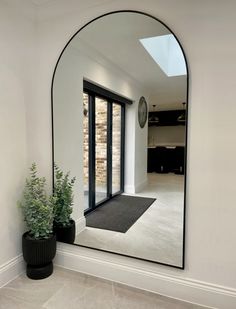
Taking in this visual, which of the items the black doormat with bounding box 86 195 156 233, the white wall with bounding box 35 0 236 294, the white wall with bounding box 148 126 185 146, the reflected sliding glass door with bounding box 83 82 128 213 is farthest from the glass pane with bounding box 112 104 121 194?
the white wall with bounding box 35 0 236 294

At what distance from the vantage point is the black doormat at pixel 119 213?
2.08 meters

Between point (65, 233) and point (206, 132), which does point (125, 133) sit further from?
point (65, 233)

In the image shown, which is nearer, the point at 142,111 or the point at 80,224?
the point at 142,111

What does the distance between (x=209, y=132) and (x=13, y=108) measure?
61.3 inches

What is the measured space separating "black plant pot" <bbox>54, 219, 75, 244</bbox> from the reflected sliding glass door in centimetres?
22

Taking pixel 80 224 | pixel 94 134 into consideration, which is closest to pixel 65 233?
pixel 80 224

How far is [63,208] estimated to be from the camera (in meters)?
2.11

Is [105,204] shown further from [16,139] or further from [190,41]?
[190,41]

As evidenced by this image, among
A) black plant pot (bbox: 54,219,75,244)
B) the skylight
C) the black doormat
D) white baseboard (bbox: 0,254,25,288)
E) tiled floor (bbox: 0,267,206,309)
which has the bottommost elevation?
tiled floor (bbox: 0,267,206,309)

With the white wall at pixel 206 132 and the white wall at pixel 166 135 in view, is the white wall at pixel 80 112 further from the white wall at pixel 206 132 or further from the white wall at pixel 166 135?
the white wall at pixel 206 132

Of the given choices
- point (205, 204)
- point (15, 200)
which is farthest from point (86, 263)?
point (205, 204)

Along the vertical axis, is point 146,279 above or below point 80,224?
below

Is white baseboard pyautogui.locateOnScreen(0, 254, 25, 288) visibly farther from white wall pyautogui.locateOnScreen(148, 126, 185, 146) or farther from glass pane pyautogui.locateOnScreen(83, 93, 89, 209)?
white wall pyautogui.locateOnScreen(148, 126, 185, 146)

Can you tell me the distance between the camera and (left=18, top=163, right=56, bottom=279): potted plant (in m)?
1.89
